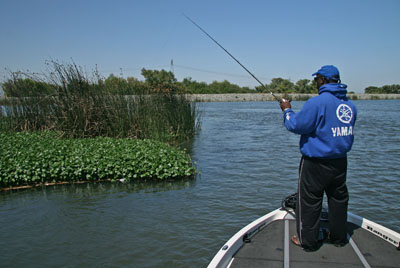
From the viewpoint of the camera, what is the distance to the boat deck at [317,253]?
362 cm

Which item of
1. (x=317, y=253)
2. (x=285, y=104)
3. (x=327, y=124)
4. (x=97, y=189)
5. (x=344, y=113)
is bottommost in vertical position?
(x=97, y=189)

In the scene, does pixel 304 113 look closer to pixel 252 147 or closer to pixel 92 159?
pixel 92 159

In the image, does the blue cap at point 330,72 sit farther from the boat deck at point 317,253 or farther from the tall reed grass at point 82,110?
the tall reed grass at point 82,110

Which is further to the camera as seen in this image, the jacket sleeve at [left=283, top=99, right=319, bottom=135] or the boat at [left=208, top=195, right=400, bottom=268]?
the jacket sleeve at [left=283, top=99, right=319, bottom=135]

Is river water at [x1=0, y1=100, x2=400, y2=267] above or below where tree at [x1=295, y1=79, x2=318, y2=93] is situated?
below

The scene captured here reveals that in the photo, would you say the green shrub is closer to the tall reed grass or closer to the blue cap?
the tall reed grass

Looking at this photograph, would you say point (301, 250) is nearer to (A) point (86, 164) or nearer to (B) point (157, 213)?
(B) point (157, 213)

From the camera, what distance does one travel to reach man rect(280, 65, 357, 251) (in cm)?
378

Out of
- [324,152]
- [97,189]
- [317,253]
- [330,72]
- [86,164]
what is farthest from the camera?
[86,164]

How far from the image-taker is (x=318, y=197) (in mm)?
3947

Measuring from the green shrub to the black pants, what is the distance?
5.60 meters

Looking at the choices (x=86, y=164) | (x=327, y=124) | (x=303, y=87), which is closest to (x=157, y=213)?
(x=86, y=164)

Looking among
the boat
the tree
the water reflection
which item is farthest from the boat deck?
the tree

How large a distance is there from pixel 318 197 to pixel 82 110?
10.1 meters
